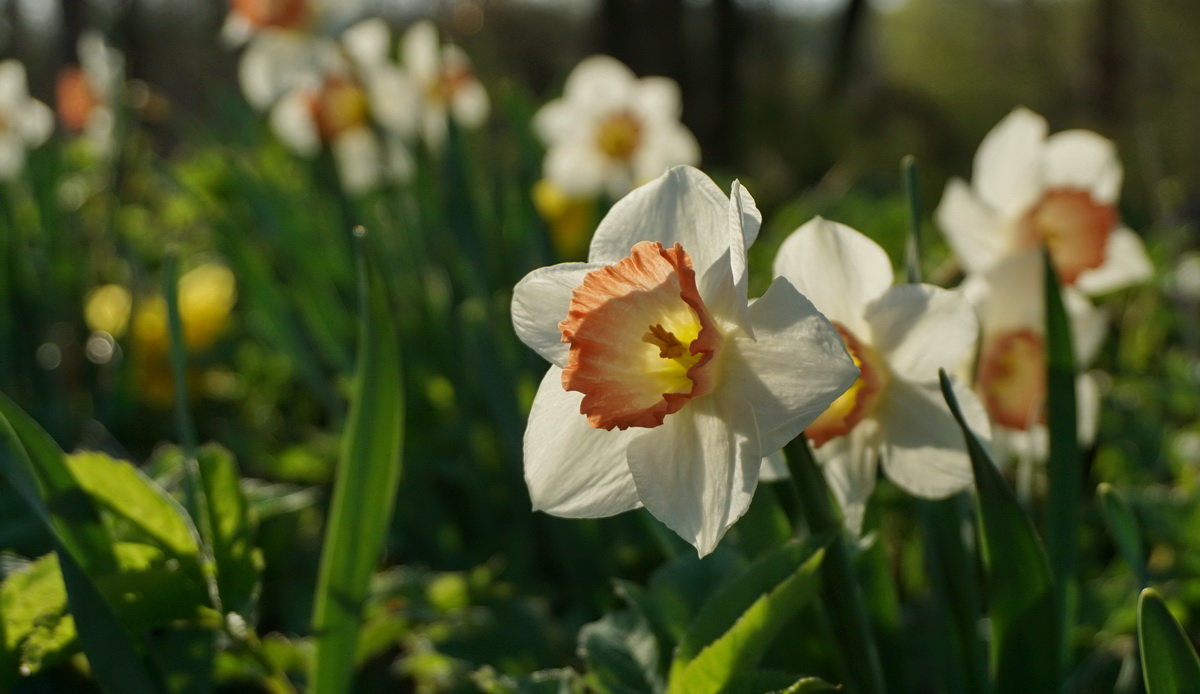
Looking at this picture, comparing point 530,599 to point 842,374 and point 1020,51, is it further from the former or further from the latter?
point 1020,51

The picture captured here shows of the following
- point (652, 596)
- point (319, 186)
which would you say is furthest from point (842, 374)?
point (319, 186)

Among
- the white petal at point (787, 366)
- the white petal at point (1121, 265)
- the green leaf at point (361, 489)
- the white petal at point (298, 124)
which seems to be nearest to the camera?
the white petal at point (787, 366)

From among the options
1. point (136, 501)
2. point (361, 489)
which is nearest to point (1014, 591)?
point (361, 489)

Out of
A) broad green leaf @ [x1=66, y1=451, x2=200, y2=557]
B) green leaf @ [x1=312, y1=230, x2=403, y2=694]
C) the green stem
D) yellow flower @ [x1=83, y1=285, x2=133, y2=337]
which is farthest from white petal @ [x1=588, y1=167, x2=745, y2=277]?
yellow flower @ [x1=83, y1=285, x2=133, y2=337]

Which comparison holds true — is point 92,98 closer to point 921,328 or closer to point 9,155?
point 9,155

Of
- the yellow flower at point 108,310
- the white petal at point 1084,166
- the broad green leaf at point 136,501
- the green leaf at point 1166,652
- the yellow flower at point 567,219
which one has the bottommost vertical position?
the yellow flower at point 108,310

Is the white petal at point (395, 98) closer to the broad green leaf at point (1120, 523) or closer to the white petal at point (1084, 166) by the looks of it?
the white petal at point (1084, 166)

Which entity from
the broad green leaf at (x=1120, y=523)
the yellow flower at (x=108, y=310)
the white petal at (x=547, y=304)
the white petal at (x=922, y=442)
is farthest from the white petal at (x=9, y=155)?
the broad green leaf at (x=1120, y=523)
